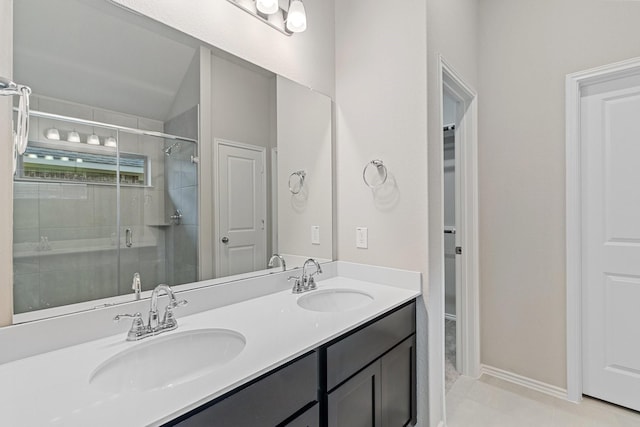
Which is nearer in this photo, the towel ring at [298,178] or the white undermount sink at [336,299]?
Result: the white undermount sink at [336,299]

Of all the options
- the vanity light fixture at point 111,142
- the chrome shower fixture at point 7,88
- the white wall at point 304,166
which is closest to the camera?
the chrome shower fixture at point 7,88

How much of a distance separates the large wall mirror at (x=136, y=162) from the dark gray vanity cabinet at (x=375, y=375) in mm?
626

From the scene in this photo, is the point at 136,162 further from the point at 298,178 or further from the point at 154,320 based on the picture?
the point at 298,178

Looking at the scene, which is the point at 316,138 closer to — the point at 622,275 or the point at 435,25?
the point at 435,25

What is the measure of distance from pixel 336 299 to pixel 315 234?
413 millimetres

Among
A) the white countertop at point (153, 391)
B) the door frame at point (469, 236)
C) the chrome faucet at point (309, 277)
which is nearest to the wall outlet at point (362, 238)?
the chrome faucet at point (309, 277)

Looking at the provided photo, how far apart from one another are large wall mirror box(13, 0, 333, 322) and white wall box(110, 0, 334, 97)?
44 mm

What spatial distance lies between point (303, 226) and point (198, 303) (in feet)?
2.47

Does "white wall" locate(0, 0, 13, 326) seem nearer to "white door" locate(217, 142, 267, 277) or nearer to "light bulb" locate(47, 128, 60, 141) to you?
"light bulb" locate(47, 128, 60, 141)

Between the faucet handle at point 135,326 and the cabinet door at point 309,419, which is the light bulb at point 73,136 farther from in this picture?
the cabinet door at point 309,419

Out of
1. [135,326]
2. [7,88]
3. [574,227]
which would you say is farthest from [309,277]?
[574,227]

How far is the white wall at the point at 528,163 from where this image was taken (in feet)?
6.41

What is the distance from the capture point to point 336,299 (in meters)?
1.70

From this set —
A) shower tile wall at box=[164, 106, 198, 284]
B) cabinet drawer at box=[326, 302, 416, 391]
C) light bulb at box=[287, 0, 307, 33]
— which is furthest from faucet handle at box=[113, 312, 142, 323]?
light bulb at box=[287, 0, 307, 33]
